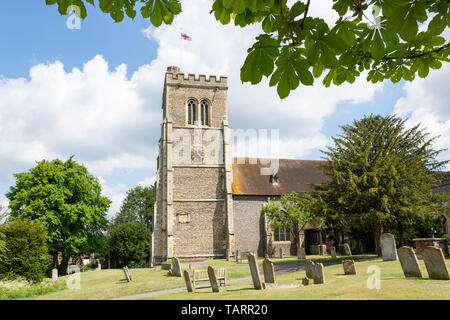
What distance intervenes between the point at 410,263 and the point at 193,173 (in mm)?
21837

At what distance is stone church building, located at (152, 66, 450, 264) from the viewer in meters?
28.5

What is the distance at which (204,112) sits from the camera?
105ft

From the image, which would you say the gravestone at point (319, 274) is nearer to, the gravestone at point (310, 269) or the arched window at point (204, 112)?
the gravestone at point (310, 269)

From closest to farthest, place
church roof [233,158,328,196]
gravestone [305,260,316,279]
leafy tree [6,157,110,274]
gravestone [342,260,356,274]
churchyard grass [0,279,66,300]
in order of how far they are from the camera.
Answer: gravestone [305,260,316,279] → gravestone [342,260,356,274] → churchyard grass [0,279,66,300] → leafy tree [6,157,110,274] → church roof [233,158,328,196]

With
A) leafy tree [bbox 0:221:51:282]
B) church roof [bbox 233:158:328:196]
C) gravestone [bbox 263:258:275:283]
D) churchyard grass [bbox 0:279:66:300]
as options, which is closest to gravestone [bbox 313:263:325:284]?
gravestone [bbox 263:258:275:283]

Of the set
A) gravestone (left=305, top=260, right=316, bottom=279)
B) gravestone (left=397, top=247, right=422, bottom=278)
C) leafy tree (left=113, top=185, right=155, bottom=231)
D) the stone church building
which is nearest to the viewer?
gravestone (left=397, top=247, right=422, bottom=278)

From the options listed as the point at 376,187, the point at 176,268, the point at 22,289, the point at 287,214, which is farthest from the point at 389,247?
the point at 22,289

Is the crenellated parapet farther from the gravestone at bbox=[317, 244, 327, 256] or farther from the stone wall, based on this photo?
the gravestone at bbox=[317, 244, 327, 256]

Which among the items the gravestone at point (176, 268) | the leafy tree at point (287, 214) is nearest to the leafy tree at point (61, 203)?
the gravestone at point (176, 268)

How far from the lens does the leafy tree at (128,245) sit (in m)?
40.1

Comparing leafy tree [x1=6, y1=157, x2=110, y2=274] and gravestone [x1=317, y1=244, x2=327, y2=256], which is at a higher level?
leafy tree [x1=6, y1=157, x2=110, y2=274]

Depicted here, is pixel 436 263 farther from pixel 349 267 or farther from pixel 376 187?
pixel 376 187
